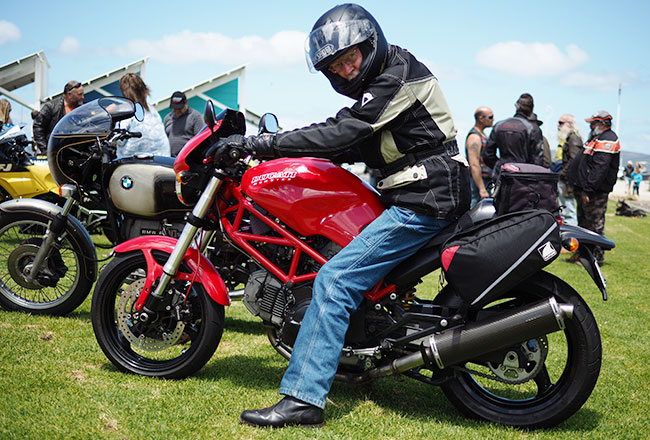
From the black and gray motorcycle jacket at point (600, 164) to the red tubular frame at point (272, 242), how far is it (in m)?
6.86

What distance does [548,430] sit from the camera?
3.25 metres

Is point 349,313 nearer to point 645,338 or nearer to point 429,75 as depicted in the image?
point 429,75

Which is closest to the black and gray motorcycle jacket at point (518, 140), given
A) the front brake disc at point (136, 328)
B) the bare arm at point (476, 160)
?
the bare arm at point (476, 160)

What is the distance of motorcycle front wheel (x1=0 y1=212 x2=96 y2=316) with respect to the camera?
489 centimetres

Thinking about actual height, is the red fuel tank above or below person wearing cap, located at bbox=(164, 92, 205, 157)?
below

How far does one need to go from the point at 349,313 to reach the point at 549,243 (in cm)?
108

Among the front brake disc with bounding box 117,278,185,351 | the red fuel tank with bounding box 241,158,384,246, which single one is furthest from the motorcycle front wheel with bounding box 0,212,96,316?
the red fuel tank with bounding box 241,158,384,246

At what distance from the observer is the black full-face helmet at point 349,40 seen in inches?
124

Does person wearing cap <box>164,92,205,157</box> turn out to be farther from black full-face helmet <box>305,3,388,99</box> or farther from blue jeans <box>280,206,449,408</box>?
blue jeans <box>280,206,449,408</box>

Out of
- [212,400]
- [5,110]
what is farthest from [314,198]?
[5,110]

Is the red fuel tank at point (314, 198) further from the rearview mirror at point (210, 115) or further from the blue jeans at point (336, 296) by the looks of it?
the rearview mirror at point (210, 115)

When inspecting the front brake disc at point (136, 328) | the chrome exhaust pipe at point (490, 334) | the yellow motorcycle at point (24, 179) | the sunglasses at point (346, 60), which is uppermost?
the sunglasses at point (346, 60)

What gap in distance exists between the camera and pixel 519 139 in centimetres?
803

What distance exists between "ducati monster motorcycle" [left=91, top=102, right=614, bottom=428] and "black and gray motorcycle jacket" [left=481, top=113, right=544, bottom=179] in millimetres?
4894
